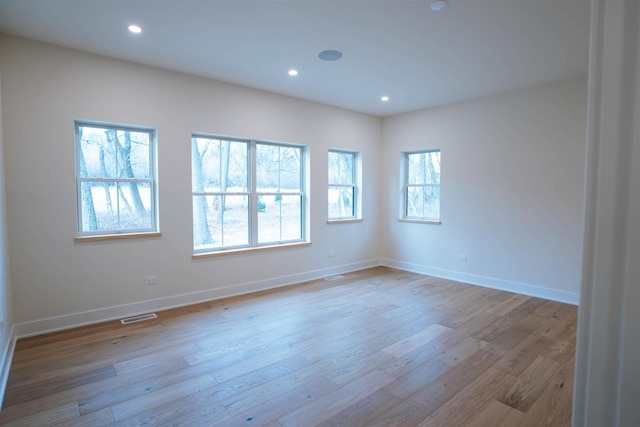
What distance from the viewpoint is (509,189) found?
4.69 meters

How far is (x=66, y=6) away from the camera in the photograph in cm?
262

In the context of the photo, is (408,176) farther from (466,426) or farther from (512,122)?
(466,426)

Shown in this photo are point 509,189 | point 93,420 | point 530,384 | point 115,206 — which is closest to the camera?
point 93,420

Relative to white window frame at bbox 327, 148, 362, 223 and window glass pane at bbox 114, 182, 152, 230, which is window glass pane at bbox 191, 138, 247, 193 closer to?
window glass pane at bbox 114, 182, 152, 230

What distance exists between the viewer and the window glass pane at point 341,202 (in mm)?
5742

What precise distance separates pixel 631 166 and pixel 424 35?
10.3 feet

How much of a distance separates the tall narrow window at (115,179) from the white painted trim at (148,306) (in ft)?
2.66

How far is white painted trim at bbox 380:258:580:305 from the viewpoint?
4305mm

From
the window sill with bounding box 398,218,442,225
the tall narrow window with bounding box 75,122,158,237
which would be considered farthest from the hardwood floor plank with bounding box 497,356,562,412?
the tall narrow window with bounding box 75,122,158,237

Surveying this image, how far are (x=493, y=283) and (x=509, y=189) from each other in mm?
1339

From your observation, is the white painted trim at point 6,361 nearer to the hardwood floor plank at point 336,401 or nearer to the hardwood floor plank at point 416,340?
the hardwood floor plank at point 336,401

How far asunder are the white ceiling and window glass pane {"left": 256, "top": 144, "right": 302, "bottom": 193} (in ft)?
3.22

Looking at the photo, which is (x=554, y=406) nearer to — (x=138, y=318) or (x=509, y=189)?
(x=509, y=189)

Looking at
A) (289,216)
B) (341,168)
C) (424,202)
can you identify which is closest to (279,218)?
(289,216)
